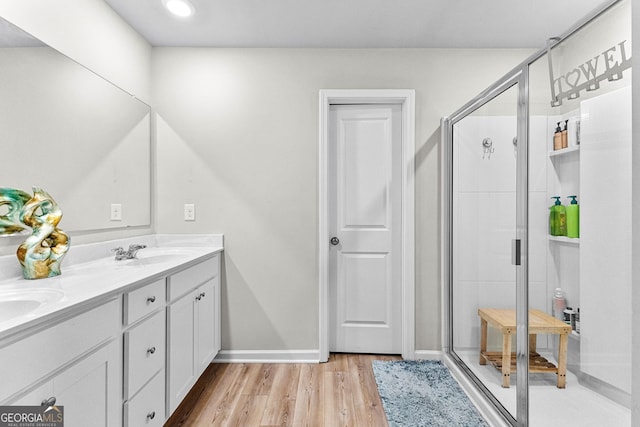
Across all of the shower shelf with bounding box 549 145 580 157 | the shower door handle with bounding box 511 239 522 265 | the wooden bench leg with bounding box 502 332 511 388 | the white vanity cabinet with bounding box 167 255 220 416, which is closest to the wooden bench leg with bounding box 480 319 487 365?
the wooden bench leg with bounding box 502 332 511 388

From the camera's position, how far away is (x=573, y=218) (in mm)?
1316

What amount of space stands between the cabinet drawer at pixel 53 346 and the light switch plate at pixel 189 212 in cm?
140

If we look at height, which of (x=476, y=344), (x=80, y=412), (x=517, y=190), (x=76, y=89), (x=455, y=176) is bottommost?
(x=476, y=344)

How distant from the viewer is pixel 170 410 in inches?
69.7

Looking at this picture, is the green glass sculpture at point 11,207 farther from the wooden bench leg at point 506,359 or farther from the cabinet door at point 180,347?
the wooden bench leg at point 506,359

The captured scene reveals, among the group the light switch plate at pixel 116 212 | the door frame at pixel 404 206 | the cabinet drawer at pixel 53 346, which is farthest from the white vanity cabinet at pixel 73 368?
the door frame at pixel 404 206

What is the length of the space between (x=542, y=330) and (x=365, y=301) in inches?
56.4

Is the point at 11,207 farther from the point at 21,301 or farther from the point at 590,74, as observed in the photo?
the point at 590,74

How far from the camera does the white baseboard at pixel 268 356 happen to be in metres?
2.69

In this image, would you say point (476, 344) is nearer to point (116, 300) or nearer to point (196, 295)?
point (196, 295)

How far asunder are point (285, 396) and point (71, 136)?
196 cm

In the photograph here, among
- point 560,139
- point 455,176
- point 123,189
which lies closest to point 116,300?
point 123,189

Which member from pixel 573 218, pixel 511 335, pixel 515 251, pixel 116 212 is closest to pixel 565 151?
pixel 573 218

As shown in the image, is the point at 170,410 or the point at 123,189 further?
the point at 123,189
